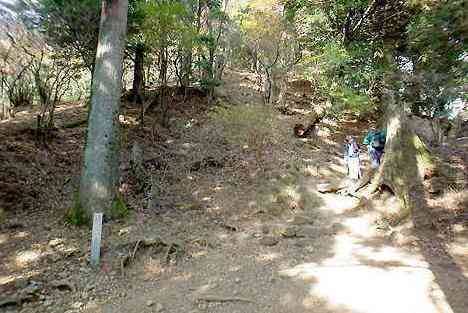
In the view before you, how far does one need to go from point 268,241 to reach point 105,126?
4.11 m

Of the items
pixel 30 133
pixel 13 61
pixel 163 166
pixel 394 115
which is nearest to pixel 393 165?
pixel 394 115

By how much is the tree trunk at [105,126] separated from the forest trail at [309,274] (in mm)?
2303

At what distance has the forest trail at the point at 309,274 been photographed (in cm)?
536

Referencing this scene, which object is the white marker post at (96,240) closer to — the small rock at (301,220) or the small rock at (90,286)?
the small rock at (90,286)

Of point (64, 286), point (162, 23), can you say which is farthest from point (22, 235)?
point (162, 23)

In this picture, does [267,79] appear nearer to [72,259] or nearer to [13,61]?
[13,61]

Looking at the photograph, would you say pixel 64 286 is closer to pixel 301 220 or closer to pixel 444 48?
pixel 301 220

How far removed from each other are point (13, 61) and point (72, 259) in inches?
320

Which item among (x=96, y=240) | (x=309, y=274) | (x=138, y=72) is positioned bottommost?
(x=309, y=274)

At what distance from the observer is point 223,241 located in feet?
26.4

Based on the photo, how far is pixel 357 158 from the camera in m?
11.9

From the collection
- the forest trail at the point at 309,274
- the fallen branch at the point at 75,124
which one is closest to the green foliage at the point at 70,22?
the fallen branch at the point at 75,124

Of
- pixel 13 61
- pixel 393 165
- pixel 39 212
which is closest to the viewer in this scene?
pixel 39 212

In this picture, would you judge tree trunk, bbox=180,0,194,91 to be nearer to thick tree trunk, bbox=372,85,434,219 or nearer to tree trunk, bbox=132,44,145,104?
tree trunk, bbox=132,44,145,104
